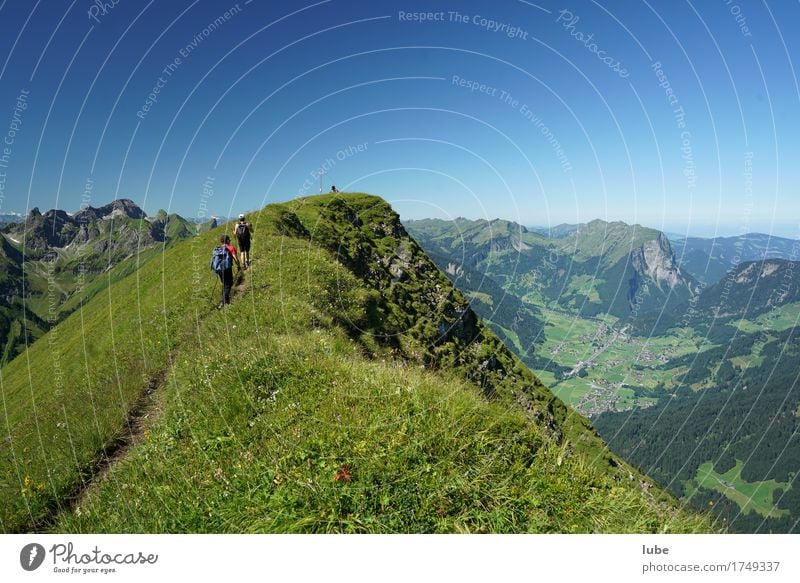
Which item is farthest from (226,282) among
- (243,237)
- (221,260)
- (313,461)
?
(313,461)

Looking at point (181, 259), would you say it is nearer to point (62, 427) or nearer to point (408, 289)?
Result: point (408, 289)

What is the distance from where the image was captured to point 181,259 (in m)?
40.2
